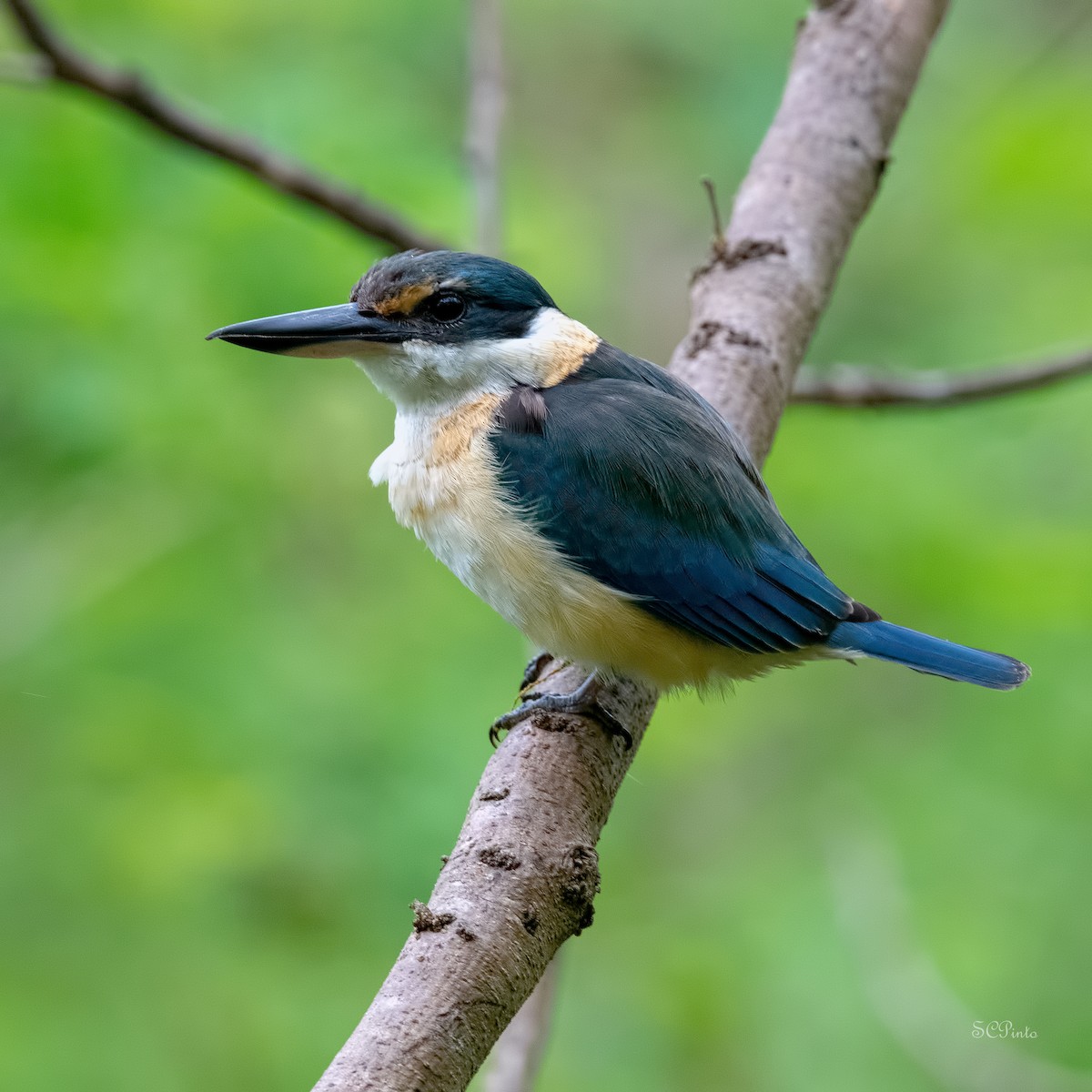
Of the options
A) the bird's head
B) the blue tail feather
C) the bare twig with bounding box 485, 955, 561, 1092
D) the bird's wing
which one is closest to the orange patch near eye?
the bird's head

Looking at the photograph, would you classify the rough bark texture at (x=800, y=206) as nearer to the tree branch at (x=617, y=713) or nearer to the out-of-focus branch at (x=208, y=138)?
the tree branch at (x=617, y=713)

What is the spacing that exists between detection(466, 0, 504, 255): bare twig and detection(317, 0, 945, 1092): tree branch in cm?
60

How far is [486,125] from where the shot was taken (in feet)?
11.9

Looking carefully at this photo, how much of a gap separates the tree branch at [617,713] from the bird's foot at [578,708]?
0.14 ft

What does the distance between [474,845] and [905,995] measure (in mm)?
2413

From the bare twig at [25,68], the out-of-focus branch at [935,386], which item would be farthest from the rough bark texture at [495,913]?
the bare twig at [25,68]

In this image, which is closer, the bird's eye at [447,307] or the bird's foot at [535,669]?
the bird's eye at [447,307]

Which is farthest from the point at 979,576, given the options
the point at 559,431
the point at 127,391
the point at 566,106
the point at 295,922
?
the point at 566,106

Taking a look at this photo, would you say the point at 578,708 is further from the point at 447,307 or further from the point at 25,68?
the point at 25,68

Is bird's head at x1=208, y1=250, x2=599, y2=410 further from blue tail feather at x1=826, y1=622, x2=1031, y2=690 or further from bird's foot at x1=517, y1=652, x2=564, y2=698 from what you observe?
blue tail feather at x1=826, y1=622, x2=1031, y2=690

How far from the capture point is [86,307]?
3.49 metres

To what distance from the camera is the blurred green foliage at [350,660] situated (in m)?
3.65

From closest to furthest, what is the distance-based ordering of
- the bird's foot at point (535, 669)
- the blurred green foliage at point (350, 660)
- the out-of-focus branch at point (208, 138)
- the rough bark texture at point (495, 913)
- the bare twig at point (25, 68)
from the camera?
the rough bark texture at point (495, 913)
the bird's foot at point (535, 669)
the out-of-focus branch at point (208, 138)
the bare twig at point (25, 68)
the blurred green foliage at point (350, 660)

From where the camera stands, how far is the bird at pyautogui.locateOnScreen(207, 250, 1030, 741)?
2.52 m
